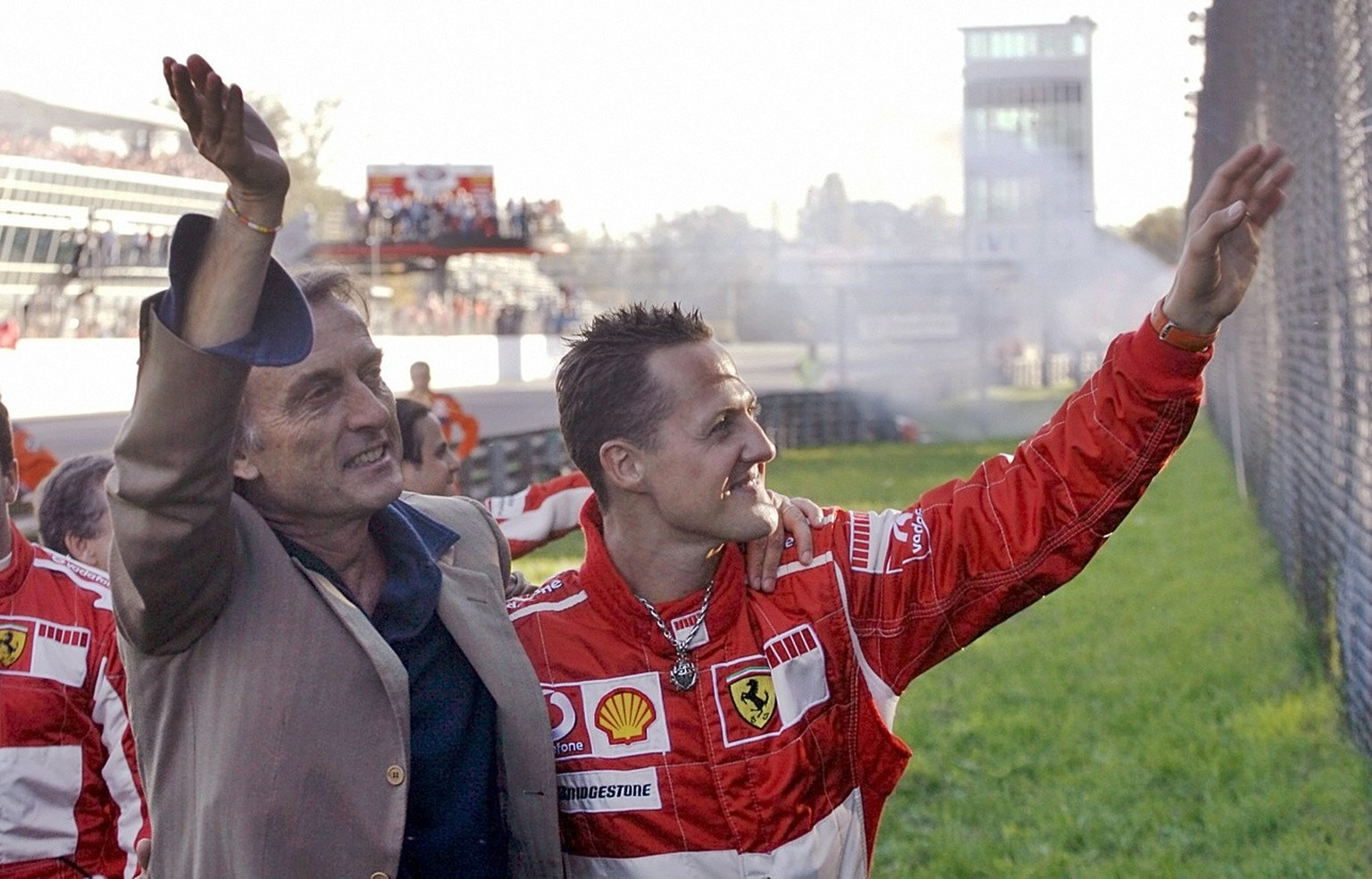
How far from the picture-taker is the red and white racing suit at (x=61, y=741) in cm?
324

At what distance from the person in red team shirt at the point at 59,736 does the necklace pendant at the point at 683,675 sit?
116cm

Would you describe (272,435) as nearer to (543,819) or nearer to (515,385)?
(543,819)

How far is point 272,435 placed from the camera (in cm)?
252

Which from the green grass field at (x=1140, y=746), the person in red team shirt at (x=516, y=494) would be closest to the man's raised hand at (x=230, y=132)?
the person in red team shirt at (x=516, y=494)

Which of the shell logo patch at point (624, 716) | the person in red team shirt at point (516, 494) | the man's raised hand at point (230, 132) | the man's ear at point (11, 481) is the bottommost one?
the shell logo patch at point (624, 716)

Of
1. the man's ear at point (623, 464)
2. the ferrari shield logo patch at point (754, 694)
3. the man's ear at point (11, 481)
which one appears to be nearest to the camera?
the ferrari shield logo patch at point (754, 694)

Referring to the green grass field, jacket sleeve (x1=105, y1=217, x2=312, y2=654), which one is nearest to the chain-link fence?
the green grass field

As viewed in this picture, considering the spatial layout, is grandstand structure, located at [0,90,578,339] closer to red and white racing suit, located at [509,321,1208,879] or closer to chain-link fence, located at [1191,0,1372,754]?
chain-link fence, located at [1191,0,1372,754]

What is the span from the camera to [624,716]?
2850mm

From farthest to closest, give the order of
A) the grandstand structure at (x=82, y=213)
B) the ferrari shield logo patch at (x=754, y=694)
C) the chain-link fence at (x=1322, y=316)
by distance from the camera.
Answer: the grandstand structure at (x=82, y=213) < the chain-link fence at (x=1322, y=316) < the ferrari shield logo patch at (x=754, y=694)

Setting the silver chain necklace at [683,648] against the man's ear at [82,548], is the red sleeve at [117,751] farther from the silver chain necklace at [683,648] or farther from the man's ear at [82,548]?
the silver chain necklace at [683,648]

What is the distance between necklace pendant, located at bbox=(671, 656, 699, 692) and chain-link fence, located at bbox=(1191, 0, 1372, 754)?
3871 mm

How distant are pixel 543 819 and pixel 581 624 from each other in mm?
403

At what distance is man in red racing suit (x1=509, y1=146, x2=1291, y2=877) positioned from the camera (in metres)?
2.75
